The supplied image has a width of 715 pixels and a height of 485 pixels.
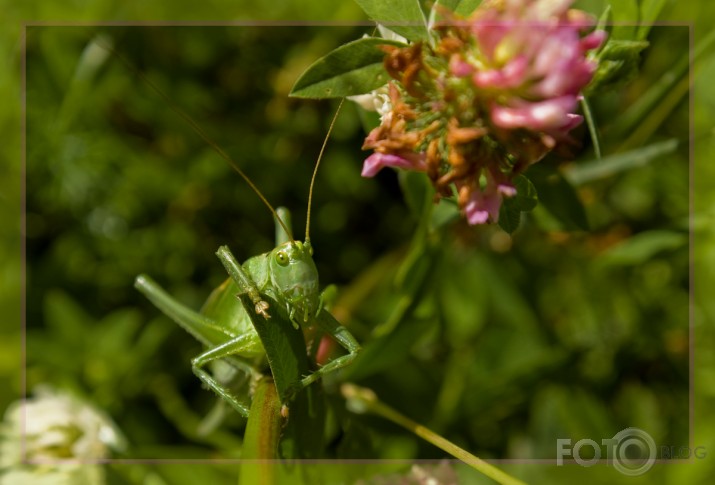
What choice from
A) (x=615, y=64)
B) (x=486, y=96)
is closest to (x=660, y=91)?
(x=615, y=64)

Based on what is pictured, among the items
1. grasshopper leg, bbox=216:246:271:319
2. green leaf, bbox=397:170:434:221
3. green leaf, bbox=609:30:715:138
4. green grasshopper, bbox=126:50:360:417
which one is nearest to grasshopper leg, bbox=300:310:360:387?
green grasshopper, bbox=126:50:360:417

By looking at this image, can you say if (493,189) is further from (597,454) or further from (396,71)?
(597,454)

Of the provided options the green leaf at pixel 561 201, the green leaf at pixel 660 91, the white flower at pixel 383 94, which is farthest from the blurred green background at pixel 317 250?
the white flower at pixel 383 94

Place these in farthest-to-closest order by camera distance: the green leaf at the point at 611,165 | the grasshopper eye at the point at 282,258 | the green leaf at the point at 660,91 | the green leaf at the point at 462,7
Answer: the green leaf at the point at 611,165 → the green leaf at the point at 660,91 → the grasshopper eye at the point at 282,258 → the green leaf at the point at 462,7

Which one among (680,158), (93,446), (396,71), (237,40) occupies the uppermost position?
(237,40)

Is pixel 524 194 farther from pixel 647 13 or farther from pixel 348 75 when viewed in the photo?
pixel 647 13

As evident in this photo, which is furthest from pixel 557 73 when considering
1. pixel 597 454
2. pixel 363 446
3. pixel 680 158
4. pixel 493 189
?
pixel 680 158

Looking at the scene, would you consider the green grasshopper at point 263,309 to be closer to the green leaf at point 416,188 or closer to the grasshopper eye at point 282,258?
the grasshopper eye at point 282,258
